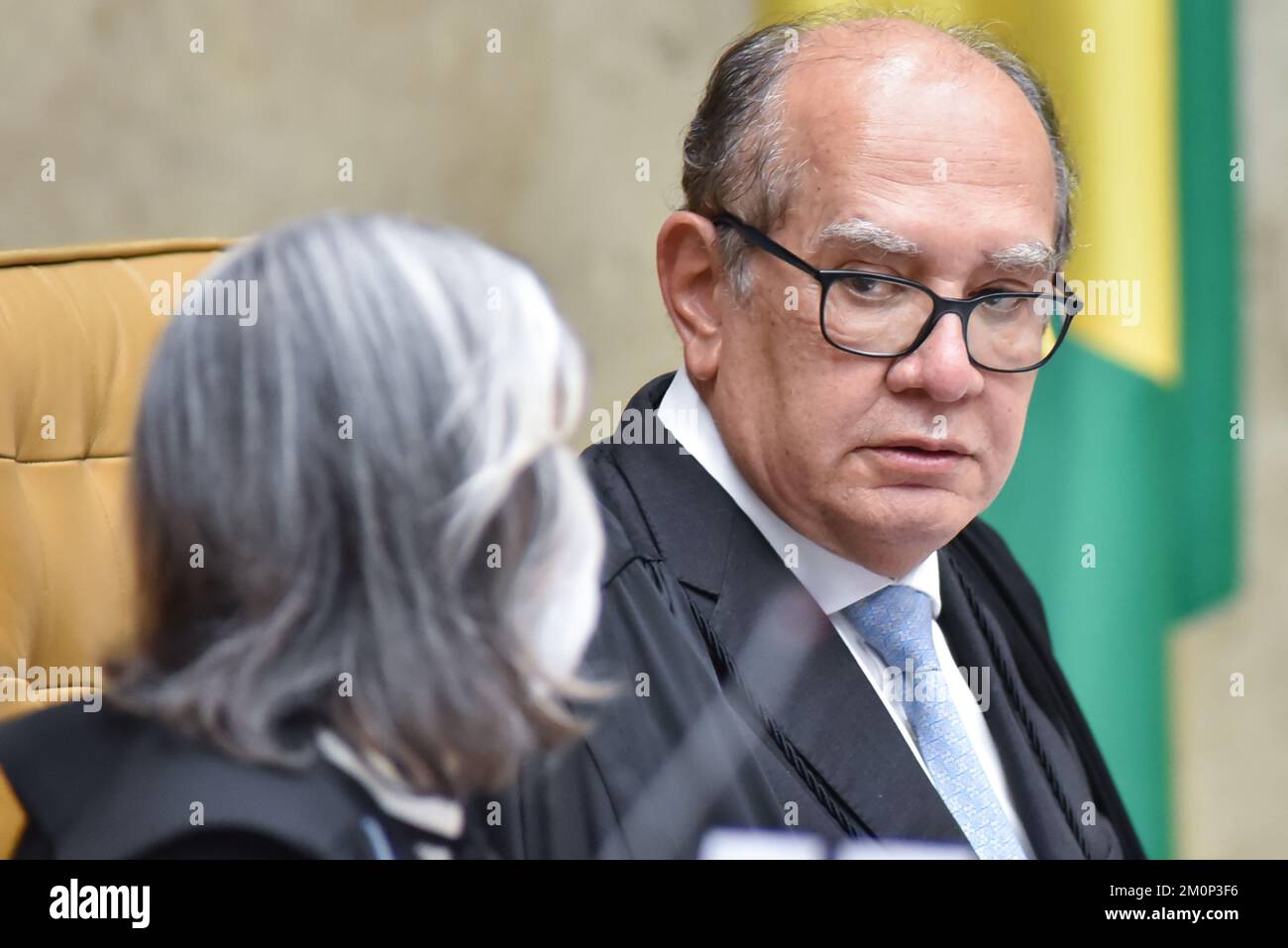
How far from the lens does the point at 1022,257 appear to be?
1334mm

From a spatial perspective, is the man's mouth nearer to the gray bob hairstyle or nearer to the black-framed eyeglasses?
the black-framed eyeglasses

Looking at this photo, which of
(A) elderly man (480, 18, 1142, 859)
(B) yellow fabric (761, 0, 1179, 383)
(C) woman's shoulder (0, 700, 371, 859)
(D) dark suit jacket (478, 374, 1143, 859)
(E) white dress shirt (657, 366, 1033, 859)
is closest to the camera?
(C) woman's shoulder (0, 700, 371, 859)

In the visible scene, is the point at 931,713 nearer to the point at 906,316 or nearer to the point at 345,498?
the point at 906,316

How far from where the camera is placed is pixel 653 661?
3.92 feet

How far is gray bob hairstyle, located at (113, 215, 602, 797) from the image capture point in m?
0.82

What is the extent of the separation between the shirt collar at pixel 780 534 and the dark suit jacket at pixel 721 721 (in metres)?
0.02

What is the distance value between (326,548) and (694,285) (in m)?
0.71

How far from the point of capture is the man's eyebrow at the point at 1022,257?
4.34 ft

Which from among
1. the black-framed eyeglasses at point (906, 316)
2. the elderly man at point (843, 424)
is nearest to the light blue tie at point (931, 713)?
the elderly man at point (843, 424)

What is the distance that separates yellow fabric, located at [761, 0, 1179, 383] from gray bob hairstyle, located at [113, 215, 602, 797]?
1.50m

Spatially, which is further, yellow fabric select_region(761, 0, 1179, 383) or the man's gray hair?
yellow fabric select_region(761, 0, 1179, 383)

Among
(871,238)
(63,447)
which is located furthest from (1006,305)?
(63,447)
